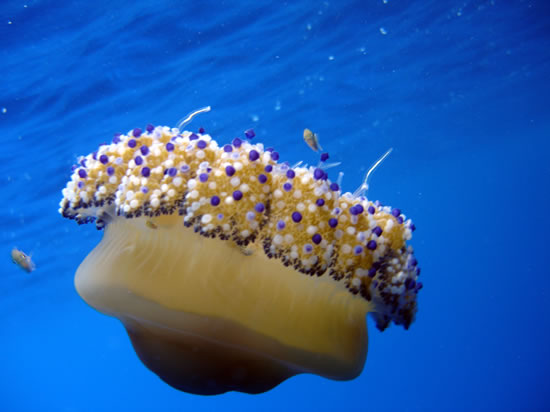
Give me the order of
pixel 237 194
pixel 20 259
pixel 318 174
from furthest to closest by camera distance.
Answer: pixel 20 259
pixel 318 174
pixel 237 194

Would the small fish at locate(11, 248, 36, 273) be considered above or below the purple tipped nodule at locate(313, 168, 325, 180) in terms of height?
below

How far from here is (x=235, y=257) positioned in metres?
1.98

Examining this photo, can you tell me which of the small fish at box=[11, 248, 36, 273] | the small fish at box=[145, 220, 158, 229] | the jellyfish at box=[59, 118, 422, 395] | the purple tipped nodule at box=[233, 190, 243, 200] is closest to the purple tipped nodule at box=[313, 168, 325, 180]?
the jellyfish at box=[59, 118, 422, 395]

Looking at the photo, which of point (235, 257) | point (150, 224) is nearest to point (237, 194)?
point (235, 257)

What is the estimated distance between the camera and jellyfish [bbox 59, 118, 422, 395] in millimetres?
1887

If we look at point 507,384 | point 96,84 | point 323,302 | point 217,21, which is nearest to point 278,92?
point 217,21

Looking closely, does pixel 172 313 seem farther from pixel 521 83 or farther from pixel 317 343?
pixel 521 83

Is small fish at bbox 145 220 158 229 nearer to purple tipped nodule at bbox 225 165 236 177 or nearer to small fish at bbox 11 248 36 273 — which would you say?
purple tipped nodule at bbox 225 165 236 177

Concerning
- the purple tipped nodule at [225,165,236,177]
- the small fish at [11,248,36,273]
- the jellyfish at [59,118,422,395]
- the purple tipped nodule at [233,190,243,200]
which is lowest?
the small fish at [11,248,36,273]

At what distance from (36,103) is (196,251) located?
11290 mm

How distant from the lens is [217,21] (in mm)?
11109

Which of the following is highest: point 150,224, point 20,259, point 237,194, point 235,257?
point 237,194

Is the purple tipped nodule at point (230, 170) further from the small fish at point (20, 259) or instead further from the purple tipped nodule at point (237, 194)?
the small fish at point (20, 259)

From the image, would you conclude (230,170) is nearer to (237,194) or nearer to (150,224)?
(237,194)
